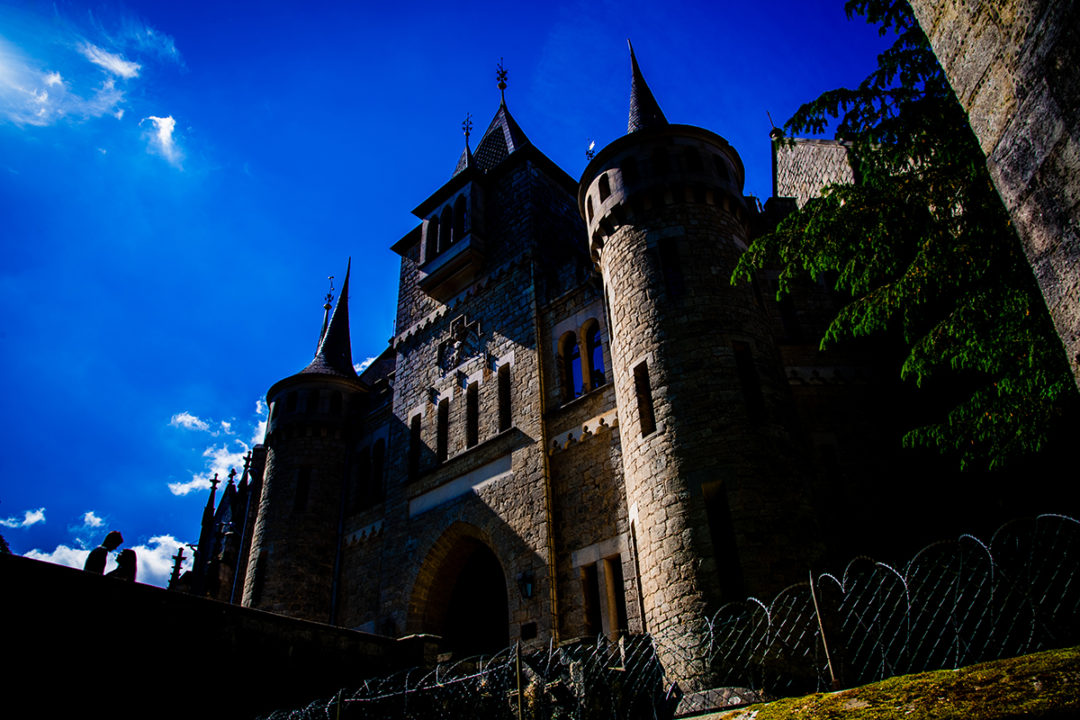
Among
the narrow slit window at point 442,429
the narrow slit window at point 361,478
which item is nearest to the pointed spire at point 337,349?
the narrow slit window at point 361,478

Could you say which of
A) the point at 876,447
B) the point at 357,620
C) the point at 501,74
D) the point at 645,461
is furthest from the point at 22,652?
the point at 501,74


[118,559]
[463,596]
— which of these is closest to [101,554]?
[118,559]

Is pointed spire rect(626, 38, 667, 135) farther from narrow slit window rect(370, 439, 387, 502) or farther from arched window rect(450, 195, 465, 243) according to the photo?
narrow slit window rect(370, 439, 387, 502)

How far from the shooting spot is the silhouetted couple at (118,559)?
11.7 metres

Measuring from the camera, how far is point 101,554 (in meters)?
11.7

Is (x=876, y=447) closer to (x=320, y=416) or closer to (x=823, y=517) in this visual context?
(x=823, y=517)

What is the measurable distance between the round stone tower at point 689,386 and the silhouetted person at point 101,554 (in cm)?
873

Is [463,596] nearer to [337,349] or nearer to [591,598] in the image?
[591,598]

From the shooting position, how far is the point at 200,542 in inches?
1236

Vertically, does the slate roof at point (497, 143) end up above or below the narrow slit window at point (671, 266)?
above

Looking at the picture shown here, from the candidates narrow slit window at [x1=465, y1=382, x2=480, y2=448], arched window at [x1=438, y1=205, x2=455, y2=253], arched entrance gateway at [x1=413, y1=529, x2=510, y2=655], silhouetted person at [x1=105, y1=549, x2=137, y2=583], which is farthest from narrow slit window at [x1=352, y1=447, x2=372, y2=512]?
silhouetted person at [x1=105, y1=549, x2=137, y2=583]

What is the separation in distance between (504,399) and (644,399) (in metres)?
5.59

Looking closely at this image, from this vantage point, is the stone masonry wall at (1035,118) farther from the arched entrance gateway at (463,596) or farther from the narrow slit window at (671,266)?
the arched entrance gateway at (463,596)

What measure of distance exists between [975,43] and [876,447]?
1116 cm
